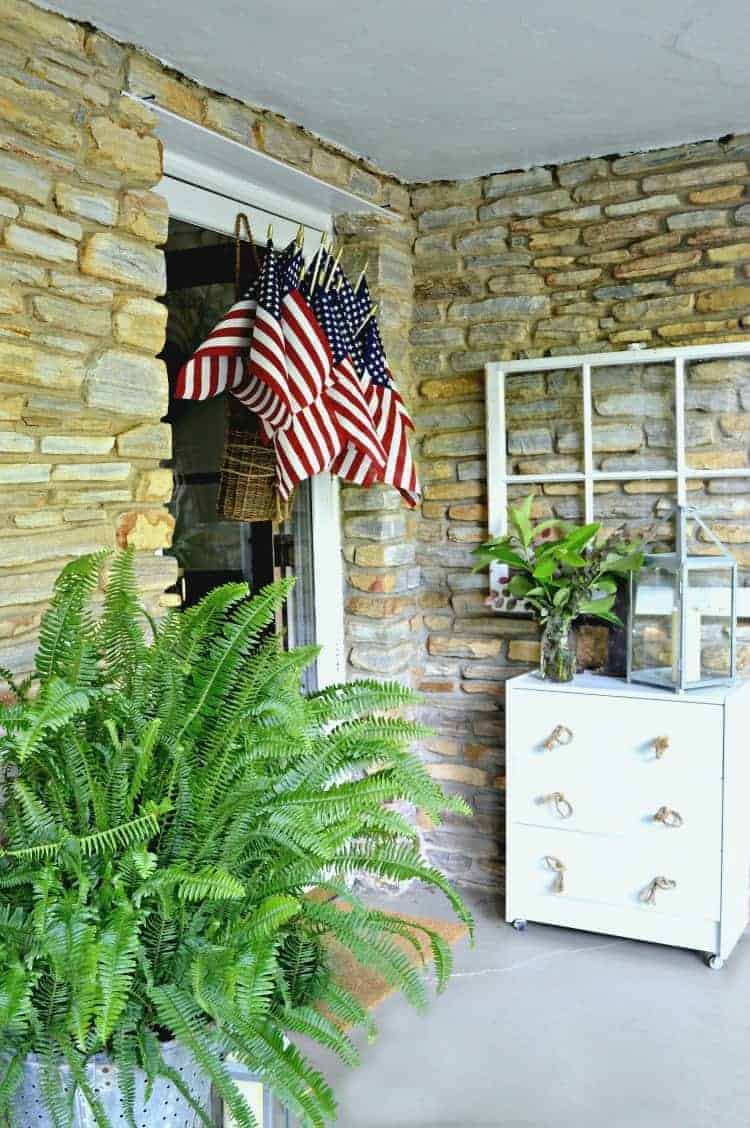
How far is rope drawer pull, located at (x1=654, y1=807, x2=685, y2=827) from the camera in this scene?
328cm

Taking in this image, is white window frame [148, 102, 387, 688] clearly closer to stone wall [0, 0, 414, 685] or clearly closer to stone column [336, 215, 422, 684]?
stone column [336, 215, 422, 684]

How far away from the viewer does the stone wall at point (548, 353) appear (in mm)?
3512

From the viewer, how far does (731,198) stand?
3.46m

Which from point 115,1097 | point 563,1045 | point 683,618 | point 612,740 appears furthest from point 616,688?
point 115,1097

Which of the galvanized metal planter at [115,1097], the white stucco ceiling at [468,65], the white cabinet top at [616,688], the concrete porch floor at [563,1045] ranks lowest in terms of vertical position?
the concrete porch floor at [563,1045]

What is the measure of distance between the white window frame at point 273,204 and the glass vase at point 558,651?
2.45 feet

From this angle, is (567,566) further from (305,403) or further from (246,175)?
(246,175)

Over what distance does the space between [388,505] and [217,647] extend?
216 centimetres

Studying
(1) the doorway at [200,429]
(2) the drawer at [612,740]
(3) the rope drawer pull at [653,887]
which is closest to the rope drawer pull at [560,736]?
(2) the drawer at [612,740]

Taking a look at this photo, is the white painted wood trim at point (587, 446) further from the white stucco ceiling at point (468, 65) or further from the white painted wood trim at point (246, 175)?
the white painted wood trim at point (246, 175)

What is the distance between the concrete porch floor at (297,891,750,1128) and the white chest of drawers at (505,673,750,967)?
12cm

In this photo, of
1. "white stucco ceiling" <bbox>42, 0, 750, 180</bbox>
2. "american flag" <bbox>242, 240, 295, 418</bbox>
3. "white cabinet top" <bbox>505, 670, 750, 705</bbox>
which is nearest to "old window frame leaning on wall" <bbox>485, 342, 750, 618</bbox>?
"white cabinet top" <bbox>505, 670, 750, 705</bbox>

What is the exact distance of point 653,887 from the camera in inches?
131

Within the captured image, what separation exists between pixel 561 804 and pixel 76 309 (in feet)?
6.87
